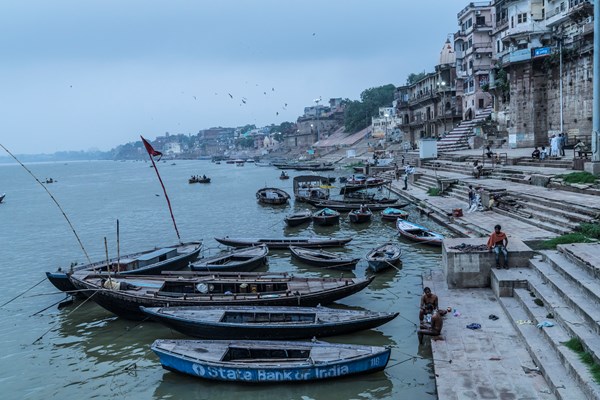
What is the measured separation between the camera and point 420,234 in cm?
2417

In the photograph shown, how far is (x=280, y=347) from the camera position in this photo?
11188 millimetres

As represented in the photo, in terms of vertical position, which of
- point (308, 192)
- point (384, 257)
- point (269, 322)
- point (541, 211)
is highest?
point (541, 211)

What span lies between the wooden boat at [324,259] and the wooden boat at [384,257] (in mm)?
780

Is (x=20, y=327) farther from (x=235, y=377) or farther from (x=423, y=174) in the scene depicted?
(x=423, y=174)

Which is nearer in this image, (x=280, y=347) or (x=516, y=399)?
(x=516, y=399)

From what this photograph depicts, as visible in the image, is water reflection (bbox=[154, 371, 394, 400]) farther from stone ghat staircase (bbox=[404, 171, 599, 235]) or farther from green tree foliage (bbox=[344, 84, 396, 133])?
green tree foliage (bbox=[344, 84, 396, 133])

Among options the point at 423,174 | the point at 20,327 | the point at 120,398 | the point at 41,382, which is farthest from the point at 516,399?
the point at 423,174

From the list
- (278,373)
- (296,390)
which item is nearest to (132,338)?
(278,373)

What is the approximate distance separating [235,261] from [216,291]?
511 cm

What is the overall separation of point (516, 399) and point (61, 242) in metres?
31.7

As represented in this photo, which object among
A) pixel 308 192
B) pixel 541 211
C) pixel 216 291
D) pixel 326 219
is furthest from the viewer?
pixel 308 192

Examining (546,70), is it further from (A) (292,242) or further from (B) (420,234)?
(A) (292,242)

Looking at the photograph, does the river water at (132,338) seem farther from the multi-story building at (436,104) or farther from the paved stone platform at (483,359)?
the multi-story building at (436,104)

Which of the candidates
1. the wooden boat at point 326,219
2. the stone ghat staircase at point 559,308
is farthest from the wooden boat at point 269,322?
the wooden boat at point 326,219
